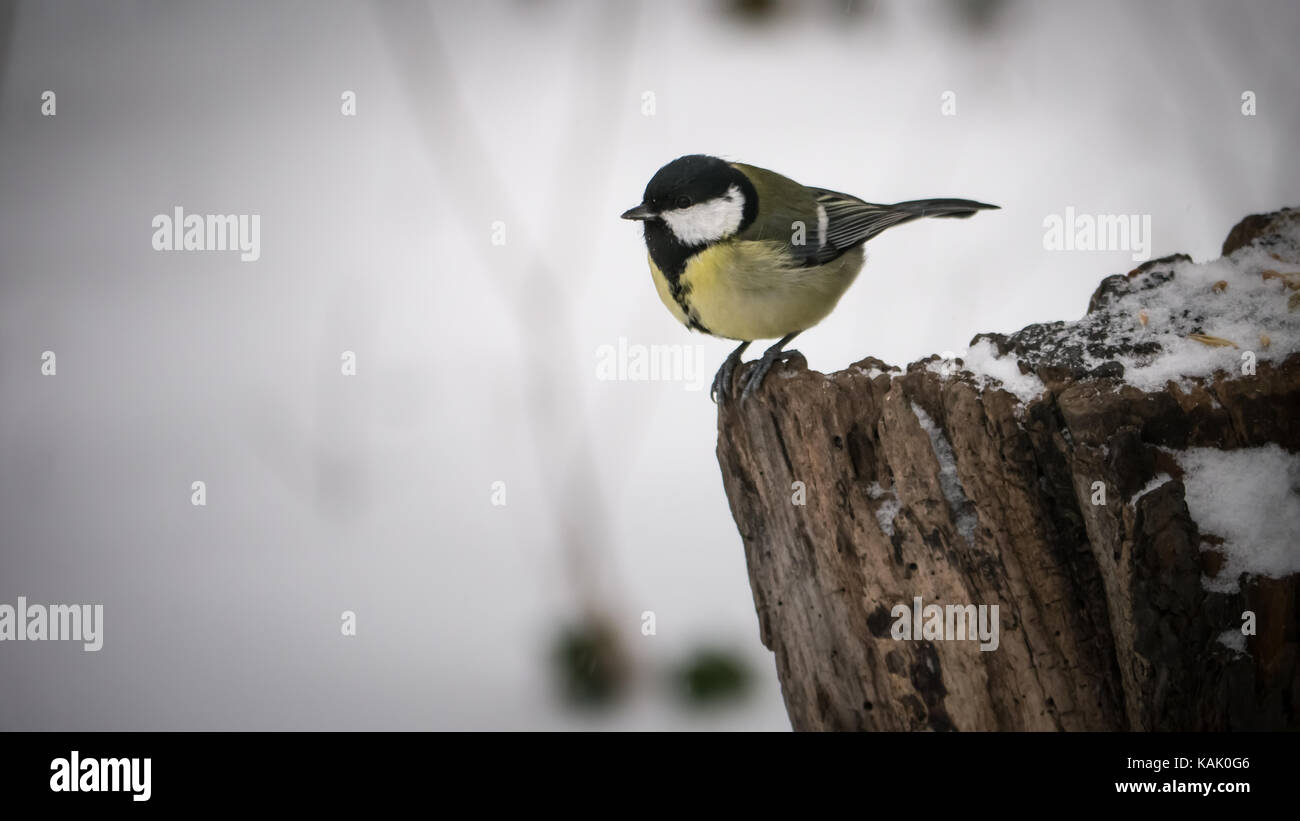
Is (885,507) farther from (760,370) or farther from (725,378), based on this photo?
(725,378)

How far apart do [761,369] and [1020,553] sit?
0.56 metres

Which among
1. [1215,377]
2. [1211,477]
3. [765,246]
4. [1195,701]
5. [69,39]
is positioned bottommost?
[1195,701]

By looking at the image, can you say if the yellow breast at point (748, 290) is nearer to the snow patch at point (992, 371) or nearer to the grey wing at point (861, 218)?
the grey wing at point (861, 218)

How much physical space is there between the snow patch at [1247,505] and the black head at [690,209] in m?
0.98

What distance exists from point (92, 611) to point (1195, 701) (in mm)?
2280

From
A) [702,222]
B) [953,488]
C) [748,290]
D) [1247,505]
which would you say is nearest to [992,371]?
[953,488]

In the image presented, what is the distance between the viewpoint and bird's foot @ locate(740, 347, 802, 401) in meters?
1.59

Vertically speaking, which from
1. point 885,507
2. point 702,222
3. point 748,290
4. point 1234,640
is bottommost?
point 1234,640

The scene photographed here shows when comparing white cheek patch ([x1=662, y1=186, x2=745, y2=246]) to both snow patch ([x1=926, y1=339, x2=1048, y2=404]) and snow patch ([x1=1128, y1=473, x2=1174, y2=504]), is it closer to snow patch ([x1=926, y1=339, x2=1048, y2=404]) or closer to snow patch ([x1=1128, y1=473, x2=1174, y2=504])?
snow patch ([x1=926, y1=339, x2=1048, y2=404])

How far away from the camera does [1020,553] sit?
1322 millimetres

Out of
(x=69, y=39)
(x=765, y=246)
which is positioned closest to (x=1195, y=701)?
(x=765, y=246)

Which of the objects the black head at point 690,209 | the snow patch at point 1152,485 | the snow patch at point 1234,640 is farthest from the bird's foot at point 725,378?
the snow patch at point 1234,640

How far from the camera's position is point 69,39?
6.43ft
